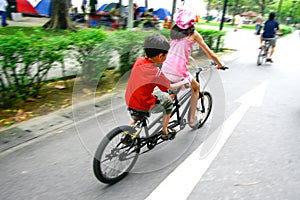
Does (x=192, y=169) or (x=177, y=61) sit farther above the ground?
(x=177, y=61)

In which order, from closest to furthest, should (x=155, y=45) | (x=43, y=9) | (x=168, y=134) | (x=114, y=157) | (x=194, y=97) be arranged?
1. (x=155, y=45)
2. (x=114, y=157)
3. (x=168, y=134)
4. (x=194, y=97)
5. (x=43, y=9)

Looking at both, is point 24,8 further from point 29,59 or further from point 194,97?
point 194,97

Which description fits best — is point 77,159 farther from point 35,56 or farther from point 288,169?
point 288,169

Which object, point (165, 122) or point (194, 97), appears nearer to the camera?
point (165, 122)

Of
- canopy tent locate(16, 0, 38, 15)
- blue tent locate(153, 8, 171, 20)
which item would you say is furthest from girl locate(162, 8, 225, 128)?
blue tent locate(153, 8, 171, 20)

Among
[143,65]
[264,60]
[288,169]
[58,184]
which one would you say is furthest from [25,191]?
[264,60]

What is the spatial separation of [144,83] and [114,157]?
0.85 metres

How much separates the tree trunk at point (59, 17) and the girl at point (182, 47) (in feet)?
35.5

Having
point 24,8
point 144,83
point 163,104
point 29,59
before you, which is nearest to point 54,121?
point 29,59

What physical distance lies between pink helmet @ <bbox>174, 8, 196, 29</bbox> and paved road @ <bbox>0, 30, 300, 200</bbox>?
1.62 m

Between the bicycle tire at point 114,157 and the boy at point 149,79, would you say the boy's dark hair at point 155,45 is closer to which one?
the boy at point 149,79

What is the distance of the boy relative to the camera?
8.00ft

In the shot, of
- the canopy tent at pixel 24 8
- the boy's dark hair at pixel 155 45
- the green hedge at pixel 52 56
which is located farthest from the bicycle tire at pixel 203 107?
the canopy tent at pixel 24 8

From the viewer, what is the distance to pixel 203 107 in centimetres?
391
